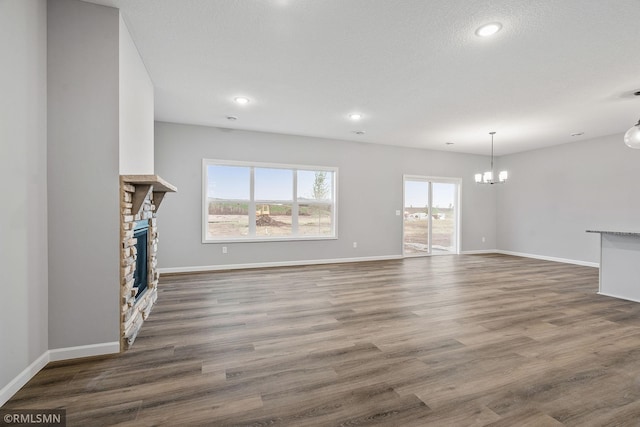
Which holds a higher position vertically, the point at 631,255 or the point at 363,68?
the point at 363,68

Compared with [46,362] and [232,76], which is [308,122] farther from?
[46,362]

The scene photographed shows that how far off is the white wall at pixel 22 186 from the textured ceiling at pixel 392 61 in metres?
0.68

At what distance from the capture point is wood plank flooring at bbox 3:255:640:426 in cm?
164

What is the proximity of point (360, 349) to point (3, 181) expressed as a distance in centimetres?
263

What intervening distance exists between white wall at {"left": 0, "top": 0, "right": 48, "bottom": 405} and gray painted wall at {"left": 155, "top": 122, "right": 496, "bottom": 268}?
3.22 metres

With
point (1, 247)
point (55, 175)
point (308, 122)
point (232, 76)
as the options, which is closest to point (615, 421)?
point (1, 247)

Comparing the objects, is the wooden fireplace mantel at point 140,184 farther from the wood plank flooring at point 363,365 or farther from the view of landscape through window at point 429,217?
the view of landscape through window at point 429,217

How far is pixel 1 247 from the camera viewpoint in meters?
1.66

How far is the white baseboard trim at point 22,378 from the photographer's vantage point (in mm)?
1691

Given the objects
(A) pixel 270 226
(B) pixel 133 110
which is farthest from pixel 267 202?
(B) pixel 133 110

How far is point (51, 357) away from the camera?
6.98 feet

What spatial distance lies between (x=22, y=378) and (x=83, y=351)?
0.37 metres

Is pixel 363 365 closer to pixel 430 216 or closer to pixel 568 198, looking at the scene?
pixel 430 216

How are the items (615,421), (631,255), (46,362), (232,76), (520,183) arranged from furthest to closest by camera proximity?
(520,183)
(631,255)
(232,76)
(46,362)
(615,421)
